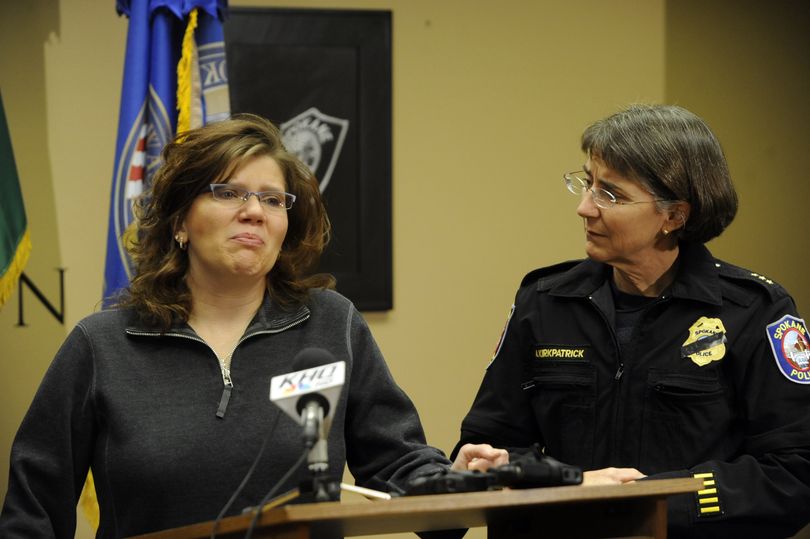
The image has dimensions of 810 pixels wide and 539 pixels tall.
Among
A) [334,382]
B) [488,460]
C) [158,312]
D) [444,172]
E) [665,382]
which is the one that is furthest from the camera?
[444,172]

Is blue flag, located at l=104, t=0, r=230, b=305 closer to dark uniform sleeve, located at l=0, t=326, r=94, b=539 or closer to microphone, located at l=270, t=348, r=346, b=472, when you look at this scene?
dark uniform sleeve, located at l=0, t=326, r=94, b=539

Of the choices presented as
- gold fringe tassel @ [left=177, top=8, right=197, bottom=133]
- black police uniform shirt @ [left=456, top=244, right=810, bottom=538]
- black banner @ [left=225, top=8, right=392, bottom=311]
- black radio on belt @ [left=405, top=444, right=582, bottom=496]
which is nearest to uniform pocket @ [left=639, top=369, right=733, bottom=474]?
black police uniform shirt @ [left=456, top=244, right=810, bottom=538]

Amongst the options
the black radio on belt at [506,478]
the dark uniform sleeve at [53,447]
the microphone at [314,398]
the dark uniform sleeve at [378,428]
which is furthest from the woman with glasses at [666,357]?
the microphone at [314,398]

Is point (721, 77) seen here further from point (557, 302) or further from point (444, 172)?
point (557, 302)

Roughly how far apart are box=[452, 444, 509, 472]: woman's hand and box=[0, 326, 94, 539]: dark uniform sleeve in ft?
2.48

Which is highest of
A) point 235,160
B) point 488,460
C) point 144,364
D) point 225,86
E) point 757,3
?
point 757,3

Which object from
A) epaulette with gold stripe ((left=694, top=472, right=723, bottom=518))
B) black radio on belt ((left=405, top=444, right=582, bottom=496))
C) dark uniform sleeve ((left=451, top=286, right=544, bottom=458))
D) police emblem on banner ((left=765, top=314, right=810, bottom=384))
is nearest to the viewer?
black radio on belt ((left=405, top=444, right=582, bottom=496))

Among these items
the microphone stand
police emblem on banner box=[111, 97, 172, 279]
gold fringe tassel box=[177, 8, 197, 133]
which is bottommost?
the microphone stand

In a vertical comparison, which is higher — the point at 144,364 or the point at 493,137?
the point at 493,137

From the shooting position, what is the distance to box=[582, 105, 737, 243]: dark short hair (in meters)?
2.49

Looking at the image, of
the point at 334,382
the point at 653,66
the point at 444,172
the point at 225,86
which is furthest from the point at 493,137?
the point at 334,382

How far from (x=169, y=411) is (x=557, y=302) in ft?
3.20

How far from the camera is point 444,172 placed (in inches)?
173

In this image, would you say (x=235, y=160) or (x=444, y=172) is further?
(x=444, y=172)
